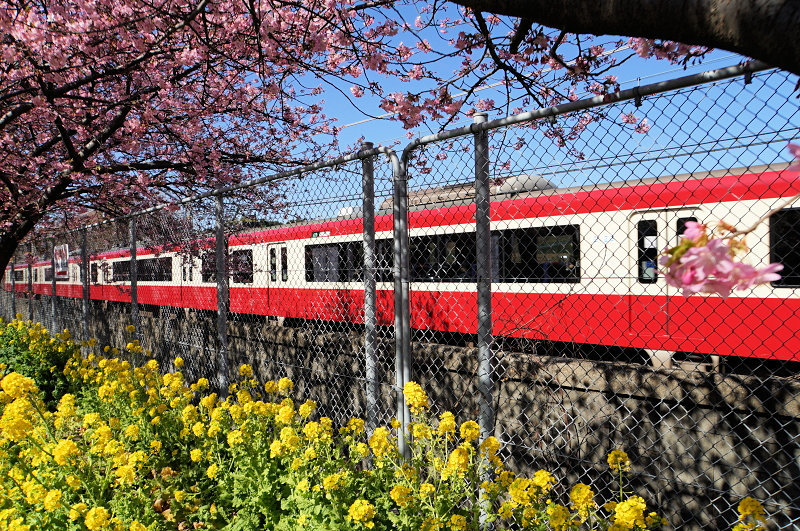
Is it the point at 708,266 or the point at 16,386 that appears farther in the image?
the point at 16,386

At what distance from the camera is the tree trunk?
0.97 metres

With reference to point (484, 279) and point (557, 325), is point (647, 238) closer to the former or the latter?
point (557, 325)

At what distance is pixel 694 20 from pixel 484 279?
1.74 m

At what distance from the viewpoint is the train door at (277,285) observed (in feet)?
37.9

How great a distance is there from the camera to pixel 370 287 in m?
3.42

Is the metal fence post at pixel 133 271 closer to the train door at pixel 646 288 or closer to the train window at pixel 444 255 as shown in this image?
the train window at pixel 444 255

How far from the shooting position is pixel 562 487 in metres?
3.27

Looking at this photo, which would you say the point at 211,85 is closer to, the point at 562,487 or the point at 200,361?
the point at 200,361

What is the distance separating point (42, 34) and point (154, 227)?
3.39 meters

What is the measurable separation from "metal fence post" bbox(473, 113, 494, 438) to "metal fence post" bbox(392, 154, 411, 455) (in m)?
0.49

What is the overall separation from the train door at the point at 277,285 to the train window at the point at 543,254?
18.5 ft

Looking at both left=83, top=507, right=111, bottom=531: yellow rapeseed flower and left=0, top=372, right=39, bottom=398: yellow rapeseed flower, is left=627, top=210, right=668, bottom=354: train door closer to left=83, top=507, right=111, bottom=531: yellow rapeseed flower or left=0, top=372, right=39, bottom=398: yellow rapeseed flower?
left=83, top=507, right=111, bottom=531: yellow rapeseed flower

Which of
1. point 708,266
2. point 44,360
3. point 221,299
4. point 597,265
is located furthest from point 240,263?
point 708,266

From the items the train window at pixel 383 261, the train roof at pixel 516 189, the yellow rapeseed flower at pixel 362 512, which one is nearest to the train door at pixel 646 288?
the train roof at pixel 516 189
